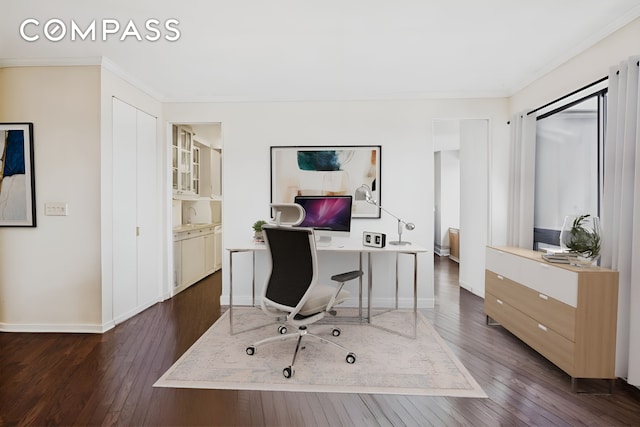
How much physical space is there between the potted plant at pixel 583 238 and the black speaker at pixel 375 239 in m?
1.42

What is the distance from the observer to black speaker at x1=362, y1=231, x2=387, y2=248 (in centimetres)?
315

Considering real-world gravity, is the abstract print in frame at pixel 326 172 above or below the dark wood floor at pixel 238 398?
above

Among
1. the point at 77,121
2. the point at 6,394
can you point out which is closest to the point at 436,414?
the point at 6,394

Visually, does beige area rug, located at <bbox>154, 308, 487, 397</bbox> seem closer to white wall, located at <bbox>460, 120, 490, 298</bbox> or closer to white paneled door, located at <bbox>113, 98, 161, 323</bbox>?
white paneled door, located at <bbox>113, 98, 161, 323</bbox>

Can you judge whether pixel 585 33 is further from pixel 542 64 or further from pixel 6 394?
pixel 6 394

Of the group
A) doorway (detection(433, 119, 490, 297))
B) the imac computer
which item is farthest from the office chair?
doorway (detection(433, 119, 490, 297))

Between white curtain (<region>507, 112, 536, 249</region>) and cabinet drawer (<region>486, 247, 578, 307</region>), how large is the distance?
42 centimetres

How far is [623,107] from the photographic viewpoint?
→ 2.31m

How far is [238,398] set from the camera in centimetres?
212

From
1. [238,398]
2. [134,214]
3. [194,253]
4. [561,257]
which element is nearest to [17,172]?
[134,214]

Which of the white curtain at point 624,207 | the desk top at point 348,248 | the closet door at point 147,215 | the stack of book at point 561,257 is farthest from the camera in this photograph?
the closet door at point 147,215

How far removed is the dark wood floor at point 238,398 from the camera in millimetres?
1918

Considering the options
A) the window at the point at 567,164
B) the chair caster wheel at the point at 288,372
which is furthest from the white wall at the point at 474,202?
the chair caster wheel at the point at 288,372

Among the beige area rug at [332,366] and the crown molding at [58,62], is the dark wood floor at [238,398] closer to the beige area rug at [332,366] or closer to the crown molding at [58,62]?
the beige area rug at [332,366]
